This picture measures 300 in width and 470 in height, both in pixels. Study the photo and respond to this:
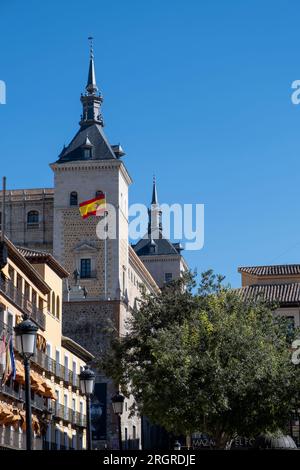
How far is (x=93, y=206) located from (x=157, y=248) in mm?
51868

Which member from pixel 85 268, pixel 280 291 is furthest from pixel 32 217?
pixel 280 291

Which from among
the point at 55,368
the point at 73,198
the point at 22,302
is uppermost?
the point at 73,198

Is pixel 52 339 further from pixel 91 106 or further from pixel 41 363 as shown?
pixel 91 106

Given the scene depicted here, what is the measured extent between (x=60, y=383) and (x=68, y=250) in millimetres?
37698

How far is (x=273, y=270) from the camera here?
279ft

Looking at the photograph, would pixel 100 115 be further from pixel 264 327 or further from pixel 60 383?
pixel 264 327

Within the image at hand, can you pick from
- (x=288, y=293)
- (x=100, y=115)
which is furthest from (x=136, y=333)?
(x=100, y=115)

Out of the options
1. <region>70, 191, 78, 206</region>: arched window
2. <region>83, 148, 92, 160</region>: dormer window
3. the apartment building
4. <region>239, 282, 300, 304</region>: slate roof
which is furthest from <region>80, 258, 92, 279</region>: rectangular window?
the apartment building

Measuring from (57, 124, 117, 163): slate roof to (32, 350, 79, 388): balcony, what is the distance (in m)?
38.8

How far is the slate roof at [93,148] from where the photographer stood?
96625mm

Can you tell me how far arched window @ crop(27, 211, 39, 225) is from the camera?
97881 millimetres

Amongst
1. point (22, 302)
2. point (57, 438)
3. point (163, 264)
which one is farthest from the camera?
point (163, 264)

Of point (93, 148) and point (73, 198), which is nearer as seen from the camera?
point (73, 198)

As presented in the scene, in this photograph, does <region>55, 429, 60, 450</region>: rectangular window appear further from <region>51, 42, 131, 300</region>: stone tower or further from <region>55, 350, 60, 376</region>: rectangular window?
<region>51, 42, 131, 300</region>: stone tower
